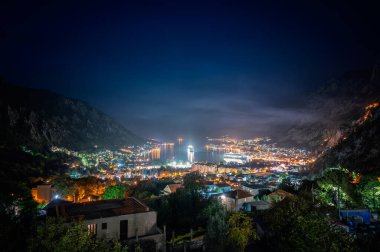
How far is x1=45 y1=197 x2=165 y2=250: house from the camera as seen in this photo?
16406mm

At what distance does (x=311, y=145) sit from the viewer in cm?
14025

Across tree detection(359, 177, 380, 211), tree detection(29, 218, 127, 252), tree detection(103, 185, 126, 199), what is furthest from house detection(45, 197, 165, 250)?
tree detection(359, 177, 380, 211)

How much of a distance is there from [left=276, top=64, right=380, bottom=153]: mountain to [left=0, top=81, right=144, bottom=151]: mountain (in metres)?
107

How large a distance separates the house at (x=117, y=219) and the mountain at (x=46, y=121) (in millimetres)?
53065

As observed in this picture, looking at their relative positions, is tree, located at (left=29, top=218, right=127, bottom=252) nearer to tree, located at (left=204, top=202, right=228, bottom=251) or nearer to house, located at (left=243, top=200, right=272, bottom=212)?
tree, located at (left=204, top=202, right=228, bottom=251)

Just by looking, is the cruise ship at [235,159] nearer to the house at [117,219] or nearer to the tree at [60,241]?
the house at [117,219]

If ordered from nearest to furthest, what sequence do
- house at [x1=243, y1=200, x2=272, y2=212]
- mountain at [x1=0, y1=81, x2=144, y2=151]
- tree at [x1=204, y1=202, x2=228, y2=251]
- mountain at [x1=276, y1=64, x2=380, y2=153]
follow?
1. tree at [x1=204, y1=202, x2=228, y2=251]
2. house at [x1=243, y1=200, x2=272, y2=212]
3. mountain at [x1=0, y1=81, x2=144, y2=151]
4. mountain at [x1=276, y1=64, x2=380, y2=153]

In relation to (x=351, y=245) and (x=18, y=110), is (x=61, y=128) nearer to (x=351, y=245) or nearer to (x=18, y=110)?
(x=18, y=110)

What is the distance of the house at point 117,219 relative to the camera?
53.8ft

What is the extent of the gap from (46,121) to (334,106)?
152522 mm

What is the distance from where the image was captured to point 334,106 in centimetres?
15425

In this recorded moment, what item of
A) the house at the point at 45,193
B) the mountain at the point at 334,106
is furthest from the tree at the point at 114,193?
the mountain at the point at 334,106

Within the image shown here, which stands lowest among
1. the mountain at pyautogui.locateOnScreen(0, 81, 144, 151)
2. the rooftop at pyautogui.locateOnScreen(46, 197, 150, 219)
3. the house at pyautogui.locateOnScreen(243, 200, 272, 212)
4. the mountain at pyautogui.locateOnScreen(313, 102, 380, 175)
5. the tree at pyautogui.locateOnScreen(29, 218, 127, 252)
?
the house at pyautogui.locateOnScreen(243, 200, 272, 212)

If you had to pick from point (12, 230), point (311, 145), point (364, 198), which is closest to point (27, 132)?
point (12, 230)
